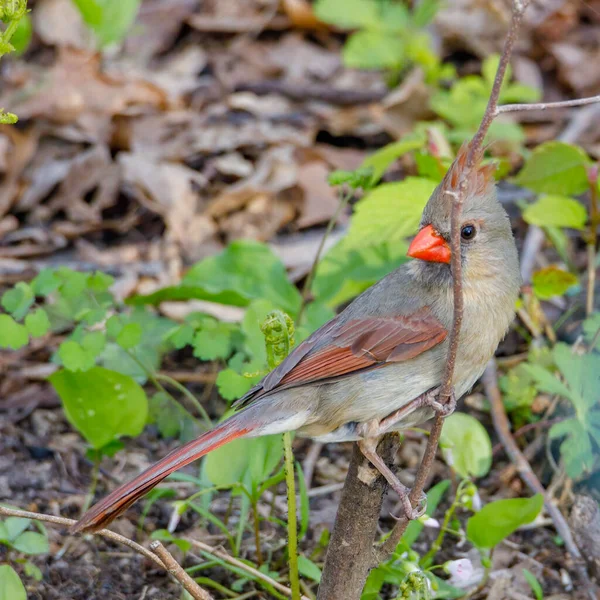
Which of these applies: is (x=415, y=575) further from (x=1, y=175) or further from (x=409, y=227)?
(x=1, y=175)

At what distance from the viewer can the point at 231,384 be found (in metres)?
2.83

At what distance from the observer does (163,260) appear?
4.55 metres

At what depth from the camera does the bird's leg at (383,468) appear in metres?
2.34

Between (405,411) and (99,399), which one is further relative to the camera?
(99,399)

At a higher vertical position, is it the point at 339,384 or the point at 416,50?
the point at 416,50

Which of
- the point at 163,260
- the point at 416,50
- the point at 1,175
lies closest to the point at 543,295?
the point at 163,260

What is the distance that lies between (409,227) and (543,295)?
56 cm

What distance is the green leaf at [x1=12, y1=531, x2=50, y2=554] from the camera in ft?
8.10

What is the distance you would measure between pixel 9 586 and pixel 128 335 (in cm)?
97

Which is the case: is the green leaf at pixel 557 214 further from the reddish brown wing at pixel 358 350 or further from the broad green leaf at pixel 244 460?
the broad green leaf at pixel 244 460

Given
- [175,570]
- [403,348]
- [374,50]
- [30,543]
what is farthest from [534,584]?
[374,50]

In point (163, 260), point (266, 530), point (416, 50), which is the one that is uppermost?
point (416, 50)

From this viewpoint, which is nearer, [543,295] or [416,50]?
[543,295]

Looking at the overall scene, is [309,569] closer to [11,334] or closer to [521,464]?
[521,464]
